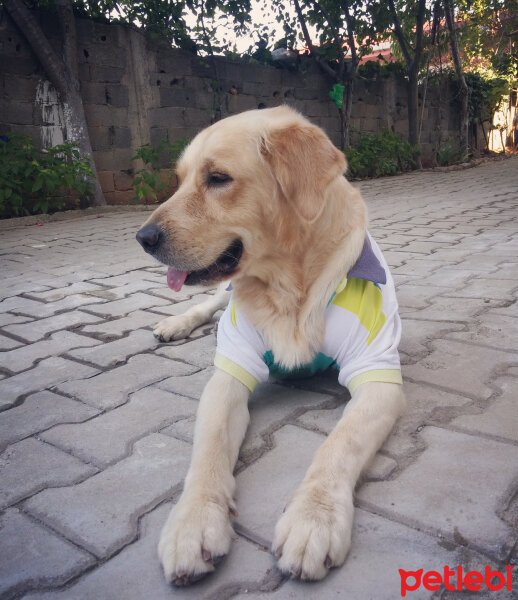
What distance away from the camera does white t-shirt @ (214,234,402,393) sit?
1998 mm

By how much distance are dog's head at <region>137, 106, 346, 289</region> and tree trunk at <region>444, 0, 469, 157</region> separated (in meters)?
14.3

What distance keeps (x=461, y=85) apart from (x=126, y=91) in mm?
11104

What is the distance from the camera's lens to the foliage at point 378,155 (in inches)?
486

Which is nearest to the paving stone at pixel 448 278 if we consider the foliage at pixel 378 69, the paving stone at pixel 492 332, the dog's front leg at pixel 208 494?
the paving stone at pixel 492 332

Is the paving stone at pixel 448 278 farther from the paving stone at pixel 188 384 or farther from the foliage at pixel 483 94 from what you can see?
the foliage at pixel 483 94

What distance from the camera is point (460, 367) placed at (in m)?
2.41

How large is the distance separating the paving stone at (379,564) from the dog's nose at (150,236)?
1.26m

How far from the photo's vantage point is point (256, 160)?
2156 millimetres

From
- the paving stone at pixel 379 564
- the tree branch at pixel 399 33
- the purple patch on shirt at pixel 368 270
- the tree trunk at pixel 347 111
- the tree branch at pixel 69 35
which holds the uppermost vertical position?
the tree branch at pixel 399 33

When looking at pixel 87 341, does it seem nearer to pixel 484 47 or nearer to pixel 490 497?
pixel 490 497

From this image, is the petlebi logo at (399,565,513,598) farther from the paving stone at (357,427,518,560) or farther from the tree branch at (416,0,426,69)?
the tree branch at (416,0,426,69)

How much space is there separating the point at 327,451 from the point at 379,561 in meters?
0.38

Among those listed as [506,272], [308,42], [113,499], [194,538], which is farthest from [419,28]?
[194,538]

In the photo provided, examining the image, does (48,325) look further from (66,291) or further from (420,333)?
(420,333)
